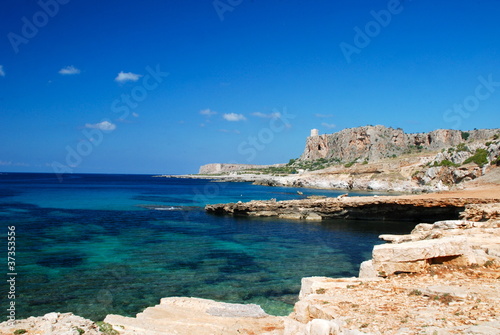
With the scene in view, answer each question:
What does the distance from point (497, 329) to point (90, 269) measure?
1730 centimetres

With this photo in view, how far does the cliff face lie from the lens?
460ft

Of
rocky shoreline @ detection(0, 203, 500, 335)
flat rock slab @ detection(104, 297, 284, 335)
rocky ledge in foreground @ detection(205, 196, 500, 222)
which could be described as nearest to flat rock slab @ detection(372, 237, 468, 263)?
rocky shoreline @ detection(0, 203, 500, 335)

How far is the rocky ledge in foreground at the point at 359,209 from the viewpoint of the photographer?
109ft

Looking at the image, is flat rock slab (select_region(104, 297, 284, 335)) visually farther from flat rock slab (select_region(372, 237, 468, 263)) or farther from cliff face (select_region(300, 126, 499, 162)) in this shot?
cliff face (select_region(300, 126, 499, 162))

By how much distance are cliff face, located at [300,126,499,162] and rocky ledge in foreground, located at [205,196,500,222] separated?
101m

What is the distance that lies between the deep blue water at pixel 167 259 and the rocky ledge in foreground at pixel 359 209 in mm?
1611

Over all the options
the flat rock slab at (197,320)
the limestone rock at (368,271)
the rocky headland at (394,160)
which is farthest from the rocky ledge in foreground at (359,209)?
the flat rock slab at (197,320)

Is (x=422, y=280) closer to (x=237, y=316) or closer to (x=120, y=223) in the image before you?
(x=237, y=316)

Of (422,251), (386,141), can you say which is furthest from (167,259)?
(386,141)

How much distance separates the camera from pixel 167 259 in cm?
1991

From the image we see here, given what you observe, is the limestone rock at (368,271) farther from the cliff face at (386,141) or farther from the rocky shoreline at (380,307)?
the cliff face at (386,141)

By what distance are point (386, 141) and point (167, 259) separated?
139526mm

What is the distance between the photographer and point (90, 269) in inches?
687

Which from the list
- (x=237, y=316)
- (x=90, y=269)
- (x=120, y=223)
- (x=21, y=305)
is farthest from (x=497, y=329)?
(x=120, y=223)
